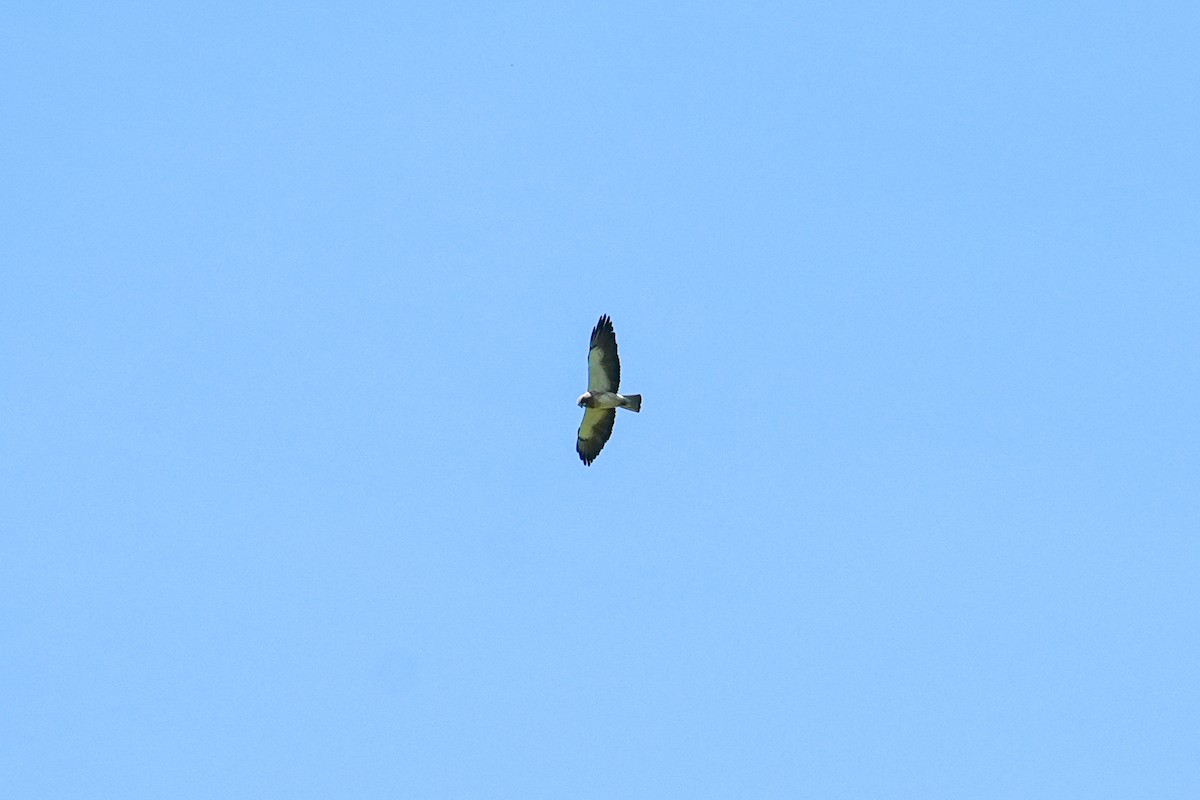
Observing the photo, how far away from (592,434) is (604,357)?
2.32m

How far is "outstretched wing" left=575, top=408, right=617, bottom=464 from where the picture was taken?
57494mm

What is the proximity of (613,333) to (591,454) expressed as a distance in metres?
3.10

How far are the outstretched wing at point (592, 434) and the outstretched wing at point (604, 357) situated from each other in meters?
1.19

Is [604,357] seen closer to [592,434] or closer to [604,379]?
[604,379]

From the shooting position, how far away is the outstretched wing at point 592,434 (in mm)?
57494

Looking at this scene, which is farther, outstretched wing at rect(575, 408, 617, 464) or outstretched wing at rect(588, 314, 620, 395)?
outstretched wing at rect(575, 408, 617, 464)

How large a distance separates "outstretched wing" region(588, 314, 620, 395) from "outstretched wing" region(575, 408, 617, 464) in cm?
119

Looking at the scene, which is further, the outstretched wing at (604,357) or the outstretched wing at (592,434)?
the outstretched wing at (592,434)

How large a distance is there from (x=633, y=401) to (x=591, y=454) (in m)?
2.11

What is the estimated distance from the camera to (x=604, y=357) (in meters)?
56.2

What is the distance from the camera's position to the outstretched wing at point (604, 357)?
2210 inches

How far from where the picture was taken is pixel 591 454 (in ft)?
190

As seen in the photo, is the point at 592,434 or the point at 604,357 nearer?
the point at 604,357

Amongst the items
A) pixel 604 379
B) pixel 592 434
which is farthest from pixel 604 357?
pixel 592 434
